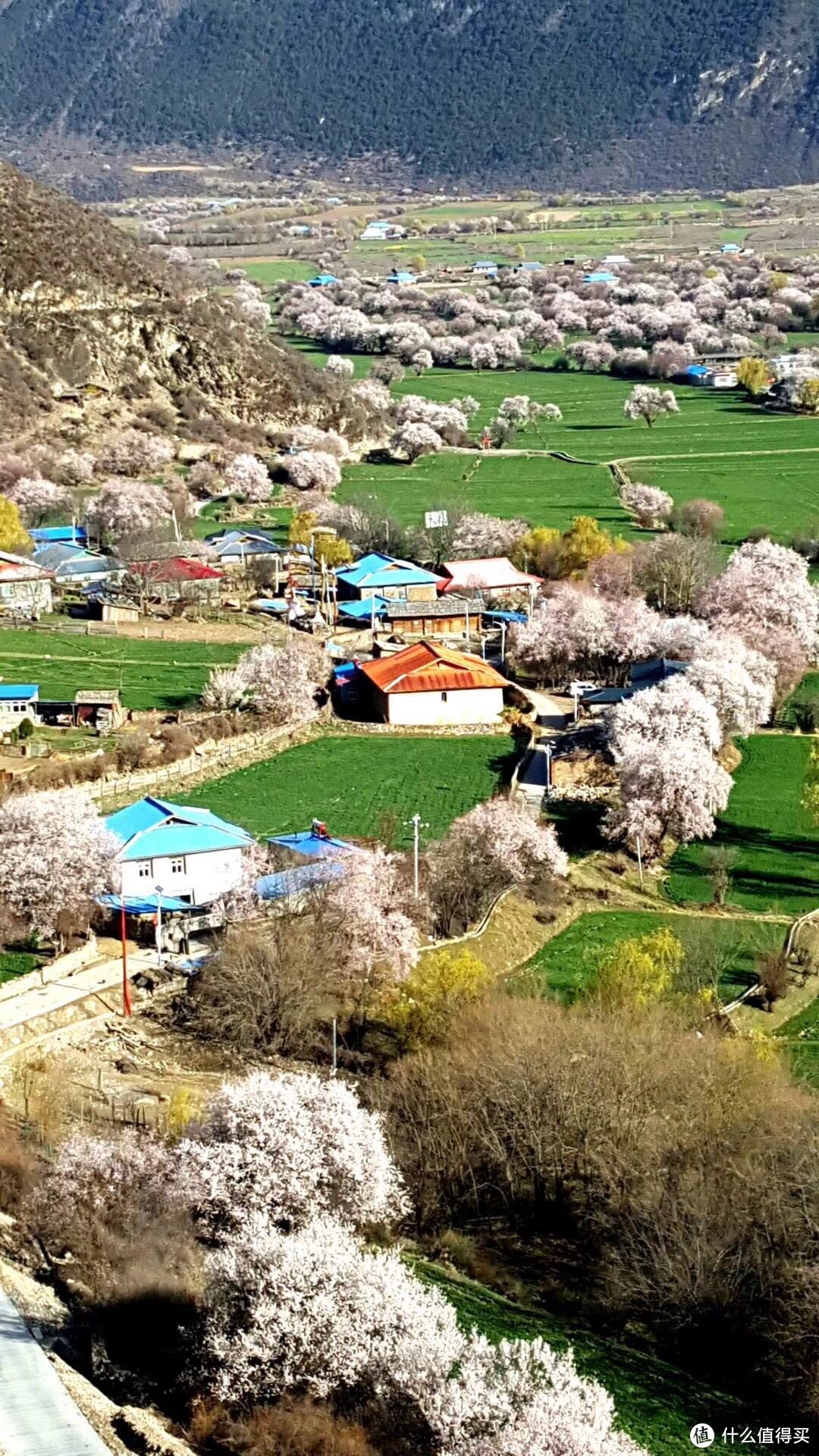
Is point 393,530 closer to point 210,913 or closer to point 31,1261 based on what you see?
point 210,913

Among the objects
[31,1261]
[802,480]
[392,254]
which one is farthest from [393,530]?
[392,254]

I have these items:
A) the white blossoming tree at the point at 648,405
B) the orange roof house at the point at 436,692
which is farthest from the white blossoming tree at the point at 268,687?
the white blossoming tree at the point at 648,405

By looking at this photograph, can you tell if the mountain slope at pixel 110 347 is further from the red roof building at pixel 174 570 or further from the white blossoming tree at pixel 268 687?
the white blossoming tree at pixel 268 687

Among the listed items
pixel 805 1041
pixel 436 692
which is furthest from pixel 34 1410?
pixel 436 692

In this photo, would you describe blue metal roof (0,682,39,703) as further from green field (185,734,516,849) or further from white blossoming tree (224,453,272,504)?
white blossoming tree (224,453,272,504)

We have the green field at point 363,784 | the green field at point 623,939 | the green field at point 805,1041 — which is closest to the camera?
the green field at point 805,1041
